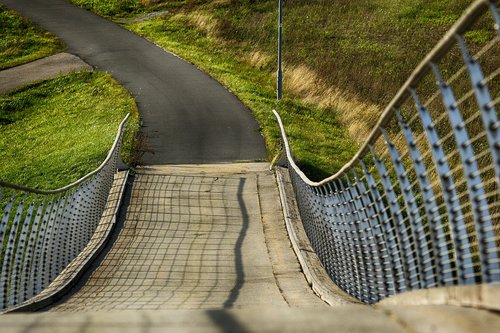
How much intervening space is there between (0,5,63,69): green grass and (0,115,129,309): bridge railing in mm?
20630

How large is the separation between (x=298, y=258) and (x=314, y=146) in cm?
1011

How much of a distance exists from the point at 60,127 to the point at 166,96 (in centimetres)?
383

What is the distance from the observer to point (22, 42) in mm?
38812

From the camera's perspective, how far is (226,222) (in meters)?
16.2

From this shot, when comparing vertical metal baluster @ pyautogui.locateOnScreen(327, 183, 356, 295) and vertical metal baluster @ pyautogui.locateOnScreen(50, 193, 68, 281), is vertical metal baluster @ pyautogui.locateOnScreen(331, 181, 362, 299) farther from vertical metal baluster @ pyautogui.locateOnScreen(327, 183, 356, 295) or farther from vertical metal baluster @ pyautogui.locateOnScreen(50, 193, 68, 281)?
vertical metal baluster @ pyautogui.locateOnScreen(50, 193, 68, 281)

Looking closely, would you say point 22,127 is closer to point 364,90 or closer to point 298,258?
point 364,90

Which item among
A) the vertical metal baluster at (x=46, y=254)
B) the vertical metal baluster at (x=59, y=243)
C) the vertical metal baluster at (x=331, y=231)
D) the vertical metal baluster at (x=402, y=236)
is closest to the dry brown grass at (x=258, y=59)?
the vertical metal baluster at (x=59, y=243)

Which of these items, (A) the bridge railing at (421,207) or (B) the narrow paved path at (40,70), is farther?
(B) the narrow paved path at (40,70)

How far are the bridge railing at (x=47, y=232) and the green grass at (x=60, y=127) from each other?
162 inches

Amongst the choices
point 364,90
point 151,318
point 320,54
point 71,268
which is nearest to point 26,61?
point 320,54

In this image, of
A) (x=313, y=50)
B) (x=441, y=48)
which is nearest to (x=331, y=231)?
(x=441, y=48)

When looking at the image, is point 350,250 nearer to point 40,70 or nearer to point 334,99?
point 334,99

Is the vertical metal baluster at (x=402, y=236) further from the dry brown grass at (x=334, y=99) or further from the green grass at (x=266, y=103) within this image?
the dry brown grass at (x=334, y=99)

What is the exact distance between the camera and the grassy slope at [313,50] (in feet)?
81.4
